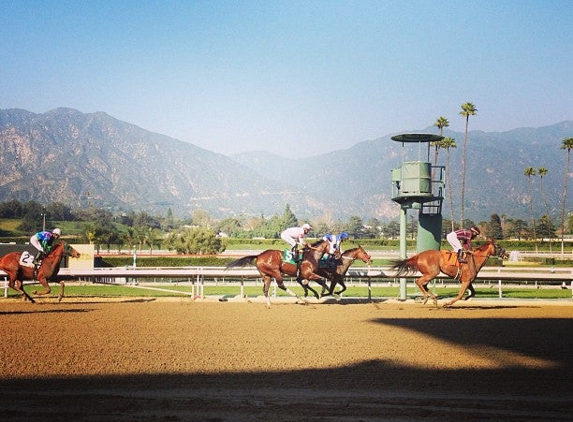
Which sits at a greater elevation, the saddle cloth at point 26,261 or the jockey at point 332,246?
the jockey at point 332,246

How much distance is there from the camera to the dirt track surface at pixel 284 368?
Result: 590 cm

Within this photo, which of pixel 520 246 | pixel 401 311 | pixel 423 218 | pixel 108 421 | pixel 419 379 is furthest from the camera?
pixel 520 246

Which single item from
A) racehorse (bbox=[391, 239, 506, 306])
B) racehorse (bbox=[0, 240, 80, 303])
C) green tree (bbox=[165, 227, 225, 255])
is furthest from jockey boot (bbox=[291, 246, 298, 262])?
green tree (bbox=[165, 227, 225, 255])

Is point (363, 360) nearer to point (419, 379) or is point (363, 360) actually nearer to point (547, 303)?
point (419, 379)

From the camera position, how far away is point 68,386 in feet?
22.3

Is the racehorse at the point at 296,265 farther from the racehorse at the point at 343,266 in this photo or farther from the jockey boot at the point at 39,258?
the jockey boot at the point at 39,258

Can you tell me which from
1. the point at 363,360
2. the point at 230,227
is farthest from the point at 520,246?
the point at 230,227

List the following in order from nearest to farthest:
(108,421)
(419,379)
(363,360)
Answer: (108,421) → (419,379) → (363,360)

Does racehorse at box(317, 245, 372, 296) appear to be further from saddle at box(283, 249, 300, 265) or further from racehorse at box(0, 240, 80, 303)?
racehorse at box(0, 240, 80, 303)

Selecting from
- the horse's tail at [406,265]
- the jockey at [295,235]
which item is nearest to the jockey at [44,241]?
the jockey at [295,235]

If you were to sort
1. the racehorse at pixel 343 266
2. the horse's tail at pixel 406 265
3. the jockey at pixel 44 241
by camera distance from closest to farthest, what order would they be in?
the jockey at pixel 44 241 < the horse's tail at pixel 406 265 < the racehorse at pixel 343 266

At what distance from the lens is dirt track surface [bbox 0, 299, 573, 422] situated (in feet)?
19.4

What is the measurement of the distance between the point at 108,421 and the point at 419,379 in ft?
11.8

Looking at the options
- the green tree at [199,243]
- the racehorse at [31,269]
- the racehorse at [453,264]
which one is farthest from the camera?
the green tree at [199,243]
